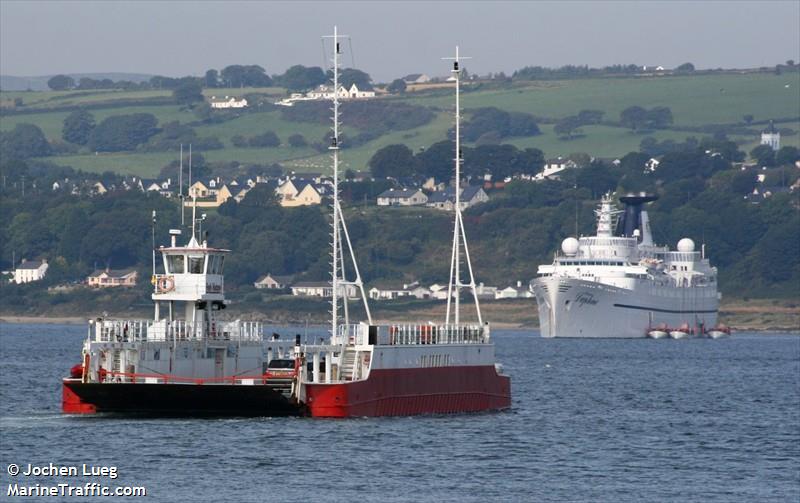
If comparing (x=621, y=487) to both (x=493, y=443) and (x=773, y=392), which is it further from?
(x=773, y=392)

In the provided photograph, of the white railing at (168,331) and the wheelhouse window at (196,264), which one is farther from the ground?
the wheelhouse window at (196,264)

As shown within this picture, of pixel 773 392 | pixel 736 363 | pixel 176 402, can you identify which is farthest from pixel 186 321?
pixel 736 363

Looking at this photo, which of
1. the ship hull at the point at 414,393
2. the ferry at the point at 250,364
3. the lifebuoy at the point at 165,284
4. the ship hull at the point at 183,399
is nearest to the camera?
the ship hull at the point at 183,399

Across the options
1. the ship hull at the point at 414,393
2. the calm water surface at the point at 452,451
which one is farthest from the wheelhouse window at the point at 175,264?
the ship hull at the point at 414,393

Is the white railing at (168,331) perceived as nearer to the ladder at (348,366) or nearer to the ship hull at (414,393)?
the ladder at (348,366)

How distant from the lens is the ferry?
71.3 m

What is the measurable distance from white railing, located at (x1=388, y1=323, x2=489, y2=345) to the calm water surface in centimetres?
317

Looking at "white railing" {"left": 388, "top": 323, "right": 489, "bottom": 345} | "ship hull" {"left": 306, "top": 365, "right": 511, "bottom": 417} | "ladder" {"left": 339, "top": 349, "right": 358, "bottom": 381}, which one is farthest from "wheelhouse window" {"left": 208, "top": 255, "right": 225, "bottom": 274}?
"ship hull" {"left": 306, "top": 365, "right": 511, "bottom": 417}

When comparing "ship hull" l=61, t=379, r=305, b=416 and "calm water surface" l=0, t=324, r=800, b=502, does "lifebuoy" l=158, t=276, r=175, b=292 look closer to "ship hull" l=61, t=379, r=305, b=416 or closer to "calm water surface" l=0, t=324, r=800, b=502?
"ship hull" l=61, t=379, r=305, b=416

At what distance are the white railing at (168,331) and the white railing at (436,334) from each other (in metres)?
6.07

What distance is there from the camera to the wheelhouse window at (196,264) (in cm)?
7719

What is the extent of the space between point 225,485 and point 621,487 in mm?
12585

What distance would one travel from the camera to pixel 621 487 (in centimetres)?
6119

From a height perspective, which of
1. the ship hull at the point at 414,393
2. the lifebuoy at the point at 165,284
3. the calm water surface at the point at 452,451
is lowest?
the calm water surface at the point at 452,451
